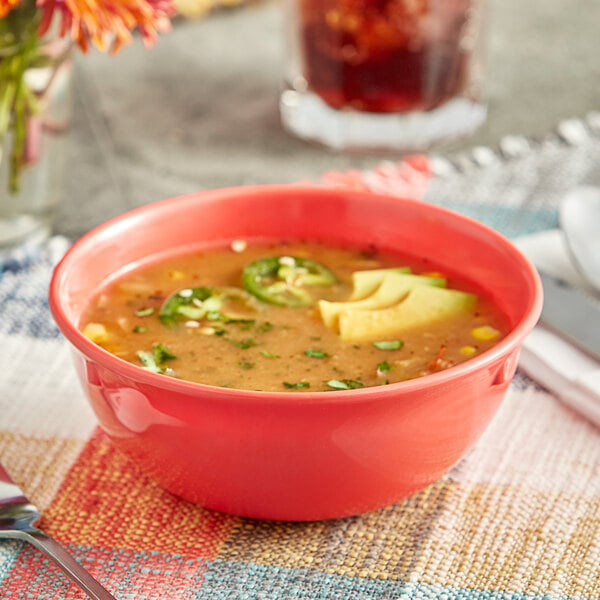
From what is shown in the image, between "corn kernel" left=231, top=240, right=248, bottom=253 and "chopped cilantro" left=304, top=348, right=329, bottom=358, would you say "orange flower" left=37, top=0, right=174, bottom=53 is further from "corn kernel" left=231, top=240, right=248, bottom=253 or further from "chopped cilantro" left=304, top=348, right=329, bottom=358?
"chopped cilantro" left=304, top=348, right=329, bottom=358

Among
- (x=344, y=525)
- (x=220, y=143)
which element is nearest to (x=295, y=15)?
(x=220, y=143)

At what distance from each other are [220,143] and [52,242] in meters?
0.69

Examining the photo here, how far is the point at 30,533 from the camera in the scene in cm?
133

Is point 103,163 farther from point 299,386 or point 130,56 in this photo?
point 299,386

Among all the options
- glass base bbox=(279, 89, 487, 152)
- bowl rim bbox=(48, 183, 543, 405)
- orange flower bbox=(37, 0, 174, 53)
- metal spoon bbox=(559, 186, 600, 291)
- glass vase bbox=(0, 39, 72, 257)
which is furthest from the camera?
glass base bbox=(279, 89, 487, 152)

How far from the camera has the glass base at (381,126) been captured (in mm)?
2703

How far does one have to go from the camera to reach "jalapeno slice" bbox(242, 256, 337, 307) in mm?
1579

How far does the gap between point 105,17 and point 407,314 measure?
688 mm

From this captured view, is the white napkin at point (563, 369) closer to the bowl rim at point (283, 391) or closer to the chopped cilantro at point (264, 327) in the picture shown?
the bowl rim at point (283, 391)

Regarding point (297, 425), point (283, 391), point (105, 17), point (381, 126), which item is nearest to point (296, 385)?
point (283, 391)

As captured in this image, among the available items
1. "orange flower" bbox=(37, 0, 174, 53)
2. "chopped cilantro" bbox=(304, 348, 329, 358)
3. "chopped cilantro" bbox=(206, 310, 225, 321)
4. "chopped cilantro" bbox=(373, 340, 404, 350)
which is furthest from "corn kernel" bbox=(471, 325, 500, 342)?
"orange flower" bbox=(37, 0, 174, 53)

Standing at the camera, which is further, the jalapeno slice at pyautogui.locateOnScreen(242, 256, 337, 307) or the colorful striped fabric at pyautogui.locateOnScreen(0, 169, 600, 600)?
the jalapeno slice at pyautogui.locateOnScreen(242, 256, 337, 307)

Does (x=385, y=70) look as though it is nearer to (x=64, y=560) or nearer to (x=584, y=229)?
(x=584, y=229)

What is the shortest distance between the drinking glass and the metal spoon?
74 centimetres
